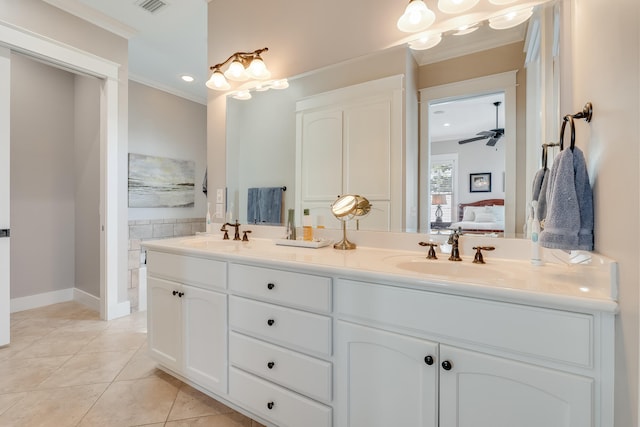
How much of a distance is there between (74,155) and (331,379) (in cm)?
379

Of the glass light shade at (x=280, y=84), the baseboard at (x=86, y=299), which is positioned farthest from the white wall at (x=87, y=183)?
the glass light shade at (x=280, y=84)

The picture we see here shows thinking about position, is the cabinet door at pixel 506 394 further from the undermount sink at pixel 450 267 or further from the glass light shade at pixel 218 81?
the glass light shade at pixel 218 81

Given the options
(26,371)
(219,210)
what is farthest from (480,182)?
(26,371)

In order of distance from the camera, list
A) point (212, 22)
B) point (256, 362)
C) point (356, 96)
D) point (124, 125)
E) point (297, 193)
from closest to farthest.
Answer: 1. point (256, 362)
2. point (356, 96)
3. point (297, 193)
4. point (212, 22)
5. point (124, 125)

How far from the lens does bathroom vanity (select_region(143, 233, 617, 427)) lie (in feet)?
2.66

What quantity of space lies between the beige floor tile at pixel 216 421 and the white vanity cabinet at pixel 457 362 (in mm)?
653

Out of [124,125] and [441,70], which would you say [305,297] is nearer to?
[441,70]

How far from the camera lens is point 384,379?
1.08m

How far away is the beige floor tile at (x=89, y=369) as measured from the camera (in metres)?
1.87

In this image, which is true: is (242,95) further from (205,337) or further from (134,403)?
(134,403)

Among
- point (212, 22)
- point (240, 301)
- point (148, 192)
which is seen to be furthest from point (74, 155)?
point (240, 301)

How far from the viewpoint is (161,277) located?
182 cm

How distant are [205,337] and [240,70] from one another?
5.77 feet

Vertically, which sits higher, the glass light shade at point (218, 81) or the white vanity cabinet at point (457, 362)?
the glass light shade at point (218, 81)
